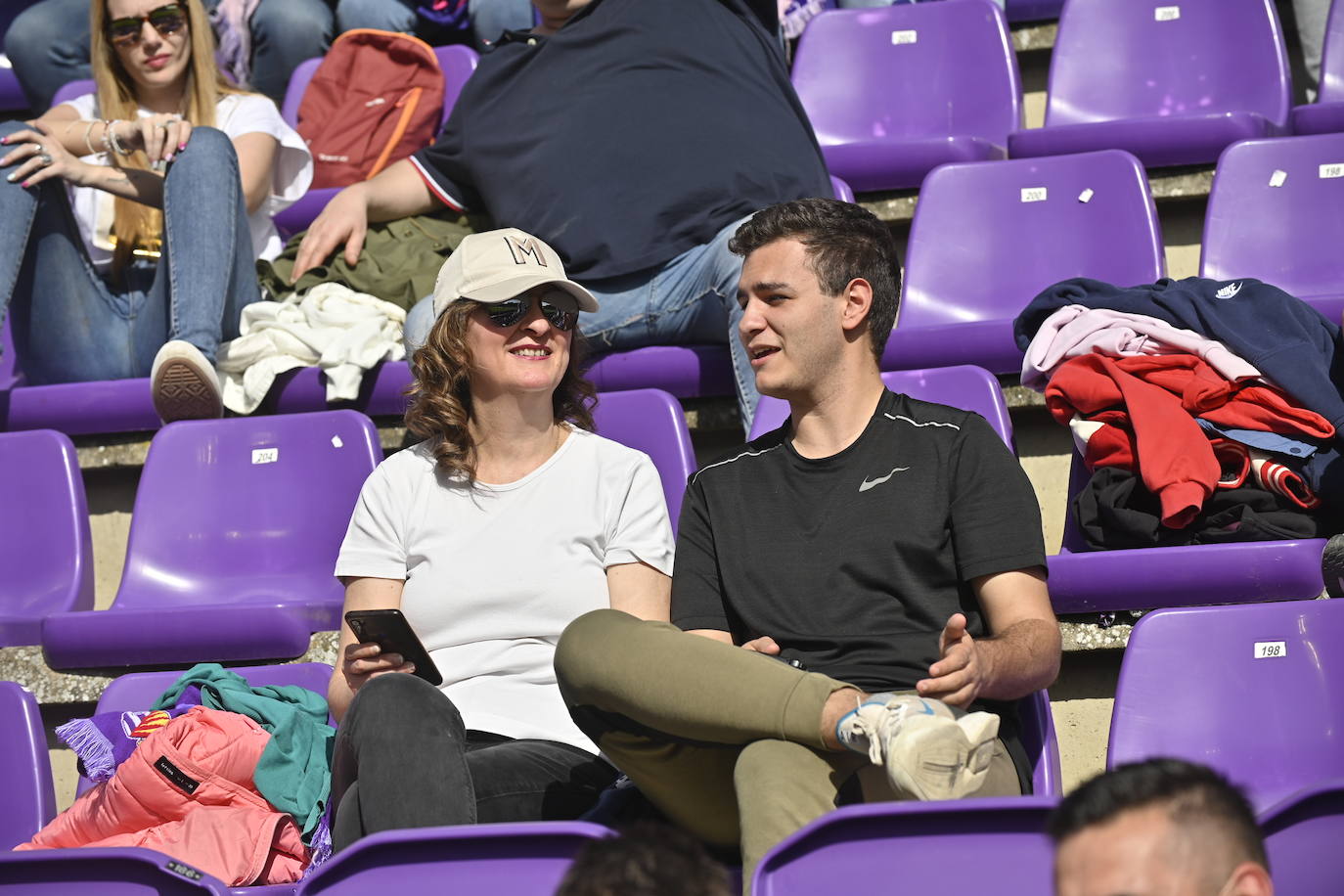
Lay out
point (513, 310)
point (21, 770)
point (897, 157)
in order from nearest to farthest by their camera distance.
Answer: point (21, 770) < point (513, 310) < point (897, 157)

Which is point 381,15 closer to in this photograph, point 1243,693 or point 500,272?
point 500,272

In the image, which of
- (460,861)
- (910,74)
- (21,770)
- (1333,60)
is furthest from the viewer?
(910,74)

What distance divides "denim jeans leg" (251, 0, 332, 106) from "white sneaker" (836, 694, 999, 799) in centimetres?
360

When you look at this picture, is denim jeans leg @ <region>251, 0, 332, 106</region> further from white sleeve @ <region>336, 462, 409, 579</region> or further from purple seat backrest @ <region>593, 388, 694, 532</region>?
white sleeve @ <region>336, 462, 409, 579</region>

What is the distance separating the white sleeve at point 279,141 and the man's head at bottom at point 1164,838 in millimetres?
2985

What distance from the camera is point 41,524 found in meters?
3.12

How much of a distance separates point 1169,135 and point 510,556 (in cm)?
204

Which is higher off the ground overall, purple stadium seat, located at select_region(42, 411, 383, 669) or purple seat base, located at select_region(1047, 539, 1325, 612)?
purple seat base, located at select_region(1047, 539, 1325, 612)

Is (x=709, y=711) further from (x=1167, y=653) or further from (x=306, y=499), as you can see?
(x=306, y=499)

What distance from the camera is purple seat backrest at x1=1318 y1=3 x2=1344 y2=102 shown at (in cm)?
389

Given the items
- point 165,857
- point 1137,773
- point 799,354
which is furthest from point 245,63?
point 1137,773

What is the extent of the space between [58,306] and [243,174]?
490mm

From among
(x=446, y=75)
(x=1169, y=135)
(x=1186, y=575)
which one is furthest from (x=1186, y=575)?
(x=446, y=75)

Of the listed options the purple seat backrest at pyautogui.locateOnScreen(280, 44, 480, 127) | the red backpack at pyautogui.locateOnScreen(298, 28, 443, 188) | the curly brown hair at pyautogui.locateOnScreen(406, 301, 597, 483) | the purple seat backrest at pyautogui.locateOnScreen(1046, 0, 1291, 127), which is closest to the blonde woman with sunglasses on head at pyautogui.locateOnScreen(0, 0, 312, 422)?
the red backpack at pyautogui.locateOnScreen(298, 28, 443, 188)
